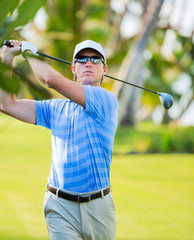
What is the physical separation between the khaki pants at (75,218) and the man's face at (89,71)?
728 millimetres

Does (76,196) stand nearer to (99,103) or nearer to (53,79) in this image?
(99,103)

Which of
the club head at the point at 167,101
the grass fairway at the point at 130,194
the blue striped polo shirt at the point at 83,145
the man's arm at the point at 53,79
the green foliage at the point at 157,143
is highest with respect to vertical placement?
the man's arm at the point at 53,79

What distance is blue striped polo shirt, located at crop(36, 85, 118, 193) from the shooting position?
258 cm

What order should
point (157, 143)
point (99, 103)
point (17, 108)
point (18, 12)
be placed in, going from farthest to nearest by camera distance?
point (157, 143) → point (17, 108) → point (99, 103) → point (18, 12)

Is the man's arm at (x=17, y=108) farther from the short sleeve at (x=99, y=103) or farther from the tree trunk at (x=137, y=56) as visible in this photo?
the tree trunk at (x=137, y=56)

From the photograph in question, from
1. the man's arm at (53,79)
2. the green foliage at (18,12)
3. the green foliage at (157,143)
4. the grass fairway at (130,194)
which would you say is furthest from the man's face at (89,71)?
the green foliage at (157,143)

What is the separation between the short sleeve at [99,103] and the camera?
2488 mm

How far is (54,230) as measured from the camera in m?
2.57

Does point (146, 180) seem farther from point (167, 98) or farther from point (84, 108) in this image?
point (84, 108)

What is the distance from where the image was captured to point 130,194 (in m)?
8.10

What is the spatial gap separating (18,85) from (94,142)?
1626 millimetres

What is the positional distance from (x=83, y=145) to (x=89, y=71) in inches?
19.0

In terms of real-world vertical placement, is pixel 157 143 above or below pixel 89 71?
below

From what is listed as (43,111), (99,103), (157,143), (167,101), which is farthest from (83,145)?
(157,143)
